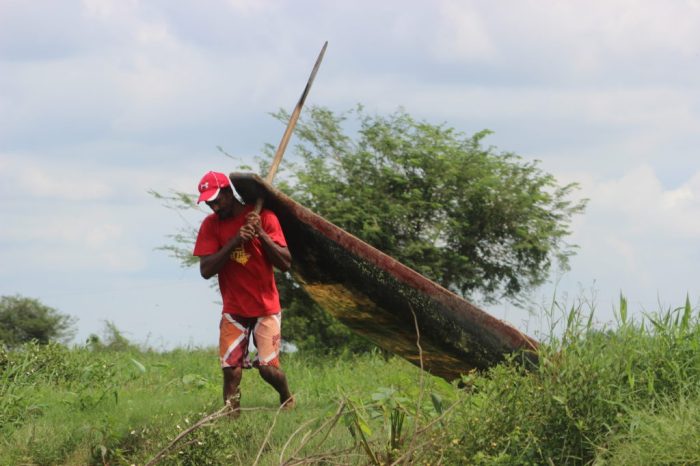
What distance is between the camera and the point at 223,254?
6.84 meters

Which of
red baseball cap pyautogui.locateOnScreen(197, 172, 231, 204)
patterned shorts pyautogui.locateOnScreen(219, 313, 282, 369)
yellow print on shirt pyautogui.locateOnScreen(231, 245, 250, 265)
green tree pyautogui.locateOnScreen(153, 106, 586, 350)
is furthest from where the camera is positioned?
green tree pyautogui.locateOnScreen(153, 106, 586, 350)

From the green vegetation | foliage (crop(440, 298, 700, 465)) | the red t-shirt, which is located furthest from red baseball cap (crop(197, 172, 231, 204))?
foliage (crop(440, 298, 700, 465))

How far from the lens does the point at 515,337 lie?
6.49 metres

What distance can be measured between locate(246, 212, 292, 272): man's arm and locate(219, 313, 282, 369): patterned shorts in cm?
48

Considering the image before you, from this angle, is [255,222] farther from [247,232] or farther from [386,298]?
[386,298]

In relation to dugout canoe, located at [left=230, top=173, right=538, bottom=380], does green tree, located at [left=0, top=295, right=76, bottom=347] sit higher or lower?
Answer: lower

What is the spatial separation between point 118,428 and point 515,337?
9.75ft

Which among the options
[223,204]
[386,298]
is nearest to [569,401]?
[386,298]

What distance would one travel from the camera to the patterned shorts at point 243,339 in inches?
280

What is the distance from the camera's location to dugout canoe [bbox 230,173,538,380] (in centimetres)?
667

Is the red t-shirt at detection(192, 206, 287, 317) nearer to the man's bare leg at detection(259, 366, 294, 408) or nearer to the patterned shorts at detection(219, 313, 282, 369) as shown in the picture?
the patterned shorts at detection(219, 313, 282, 369)

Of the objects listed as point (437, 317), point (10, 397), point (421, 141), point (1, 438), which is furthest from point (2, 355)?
point (421, 141)

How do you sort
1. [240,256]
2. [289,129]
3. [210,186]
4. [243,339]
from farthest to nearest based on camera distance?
1. [289,129]
2. [243,339]
3. [240,256]
4. [210,186]

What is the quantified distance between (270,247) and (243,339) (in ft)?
2.67
